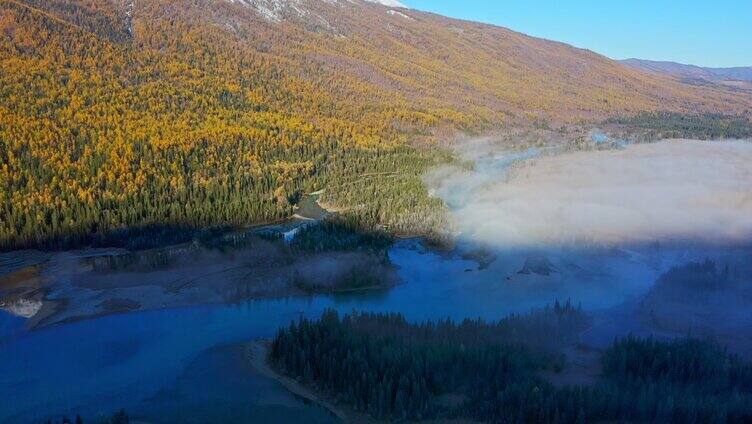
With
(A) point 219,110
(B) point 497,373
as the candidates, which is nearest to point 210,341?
(B) point 497,373

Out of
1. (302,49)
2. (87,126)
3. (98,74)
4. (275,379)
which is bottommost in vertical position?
(275,379)

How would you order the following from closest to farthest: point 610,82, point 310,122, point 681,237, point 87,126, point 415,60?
point 681,237 → point 87,126 → point 310,122 → point 415,60 → point 610,82

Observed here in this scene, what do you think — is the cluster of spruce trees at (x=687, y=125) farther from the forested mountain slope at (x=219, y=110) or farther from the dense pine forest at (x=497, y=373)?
the dense pine forest at (x=497, y=373)

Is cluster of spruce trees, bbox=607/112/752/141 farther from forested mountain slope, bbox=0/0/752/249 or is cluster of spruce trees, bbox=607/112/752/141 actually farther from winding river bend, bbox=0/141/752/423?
winding river bend, bbox=0/141/752/423

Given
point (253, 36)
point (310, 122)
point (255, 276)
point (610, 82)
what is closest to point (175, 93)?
point (310, 122)

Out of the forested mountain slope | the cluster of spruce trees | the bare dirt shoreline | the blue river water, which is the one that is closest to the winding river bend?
the blue river water

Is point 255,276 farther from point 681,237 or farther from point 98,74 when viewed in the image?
point 98,74

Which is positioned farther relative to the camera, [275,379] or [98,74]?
[98,74]
